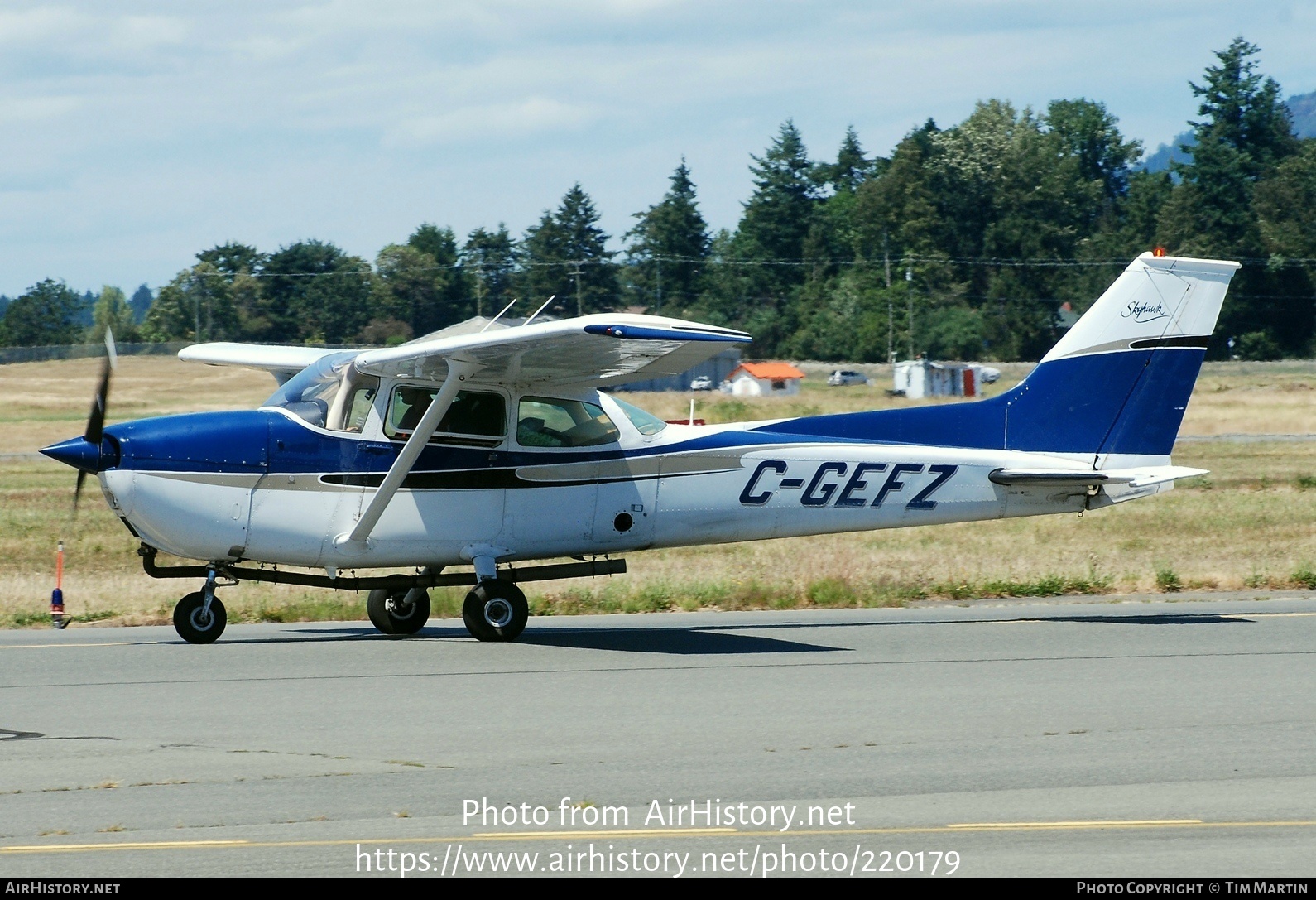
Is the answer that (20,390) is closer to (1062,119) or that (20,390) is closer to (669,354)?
(669,354)

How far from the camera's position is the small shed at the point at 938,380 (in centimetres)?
7369

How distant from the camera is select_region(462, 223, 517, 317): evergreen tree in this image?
9238 cm

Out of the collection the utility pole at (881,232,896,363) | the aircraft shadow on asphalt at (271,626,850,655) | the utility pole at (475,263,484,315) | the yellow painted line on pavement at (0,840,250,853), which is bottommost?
the aircraft shadow on asphalt at (271,626,850,655)

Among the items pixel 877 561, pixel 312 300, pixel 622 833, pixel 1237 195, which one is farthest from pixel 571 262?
pixel 622 833

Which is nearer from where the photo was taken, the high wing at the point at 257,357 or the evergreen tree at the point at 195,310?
the high wing at the point at 257,357

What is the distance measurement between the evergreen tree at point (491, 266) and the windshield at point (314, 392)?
78.4 metres

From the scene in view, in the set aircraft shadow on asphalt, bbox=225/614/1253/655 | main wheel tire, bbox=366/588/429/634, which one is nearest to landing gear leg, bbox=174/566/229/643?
aircraft shadow on asphalt, bbox=225/614/1253/655

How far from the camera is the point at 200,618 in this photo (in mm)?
11180

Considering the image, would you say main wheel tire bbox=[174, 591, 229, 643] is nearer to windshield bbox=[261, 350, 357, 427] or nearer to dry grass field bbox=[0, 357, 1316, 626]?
windshield bbox=[261, 350, 357, 427]

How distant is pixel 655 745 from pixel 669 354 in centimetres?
363

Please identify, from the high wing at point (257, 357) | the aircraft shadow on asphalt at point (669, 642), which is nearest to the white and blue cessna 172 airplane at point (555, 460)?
the aircraft shadow on asphalt at point (669, 642)

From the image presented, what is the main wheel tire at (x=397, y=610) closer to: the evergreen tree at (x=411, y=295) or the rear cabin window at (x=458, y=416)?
the rear cabin window at (x=458, y=416)

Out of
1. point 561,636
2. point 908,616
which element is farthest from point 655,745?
point 908,616

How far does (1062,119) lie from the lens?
12050 cm
